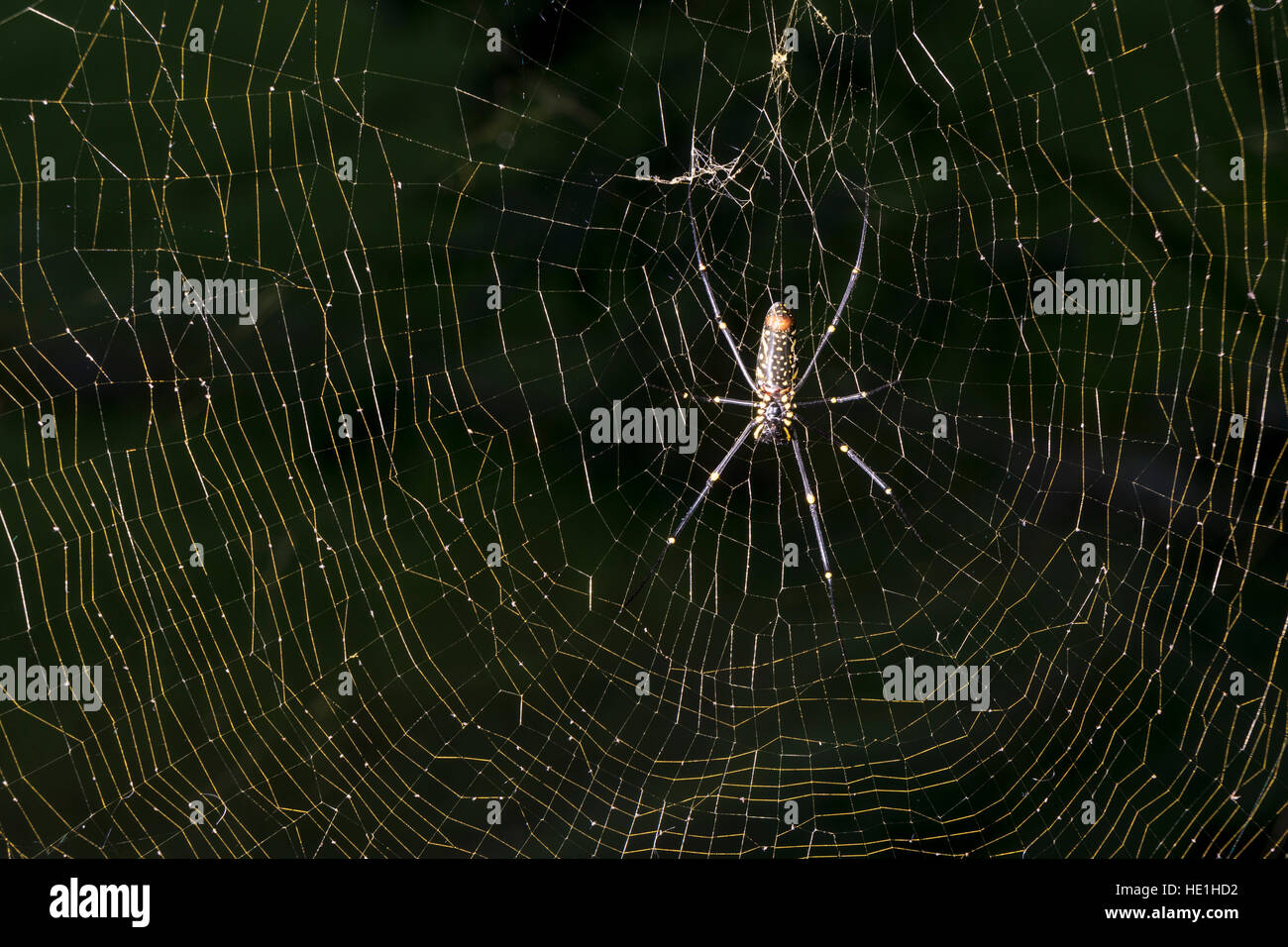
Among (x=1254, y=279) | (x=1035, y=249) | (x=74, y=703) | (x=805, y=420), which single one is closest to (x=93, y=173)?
(x=74, y=703)

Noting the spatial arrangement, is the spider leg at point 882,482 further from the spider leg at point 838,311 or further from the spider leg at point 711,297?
the spider leg at point 711,297

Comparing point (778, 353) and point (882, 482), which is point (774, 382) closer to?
point (778, 353)

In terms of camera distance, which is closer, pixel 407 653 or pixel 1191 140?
pixel 1191 140

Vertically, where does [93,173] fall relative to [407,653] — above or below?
above

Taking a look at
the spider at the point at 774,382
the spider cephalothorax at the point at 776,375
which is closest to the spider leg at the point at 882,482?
the spider at the point at 774,382

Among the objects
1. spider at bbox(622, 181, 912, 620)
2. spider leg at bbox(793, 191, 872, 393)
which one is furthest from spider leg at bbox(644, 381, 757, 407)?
spider leg at bbox(793, 191, 872, 393)

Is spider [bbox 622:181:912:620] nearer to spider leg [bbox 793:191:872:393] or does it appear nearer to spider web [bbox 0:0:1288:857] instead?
spider leg [bbox 793:191:872:393]

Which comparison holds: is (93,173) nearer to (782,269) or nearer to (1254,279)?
(782,269)

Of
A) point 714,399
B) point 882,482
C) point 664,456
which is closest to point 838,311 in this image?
point 714,399
